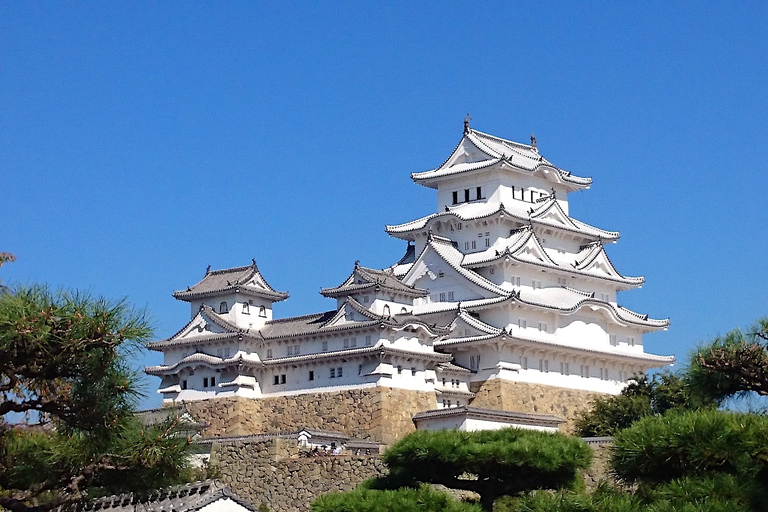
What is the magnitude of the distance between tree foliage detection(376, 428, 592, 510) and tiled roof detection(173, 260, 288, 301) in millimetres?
22961

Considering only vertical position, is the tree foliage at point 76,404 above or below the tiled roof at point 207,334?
below

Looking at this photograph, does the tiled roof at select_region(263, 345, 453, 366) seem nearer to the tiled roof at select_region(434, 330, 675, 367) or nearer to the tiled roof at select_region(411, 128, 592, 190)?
the tiled roof at select_region(434, 330, 675, 367)

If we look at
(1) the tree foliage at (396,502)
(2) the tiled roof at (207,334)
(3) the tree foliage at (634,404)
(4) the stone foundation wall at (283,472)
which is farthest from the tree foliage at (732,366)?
(2) the tiled roof at (207,334)

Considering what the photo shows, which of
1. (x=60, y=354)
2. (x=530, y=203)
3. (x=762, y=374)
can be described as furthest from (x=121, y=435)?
(x=530, y=203)

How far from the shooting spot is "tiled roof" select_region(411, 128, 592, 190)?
60.0 m

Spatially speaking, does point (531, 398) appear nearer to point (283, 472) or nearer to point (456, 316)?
point (456, 316)

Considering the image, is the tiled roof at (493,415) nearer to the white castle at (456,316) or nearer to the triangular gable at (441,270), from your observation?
the white castle at (456,316)

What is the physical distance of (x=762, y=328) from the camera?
23359 mm

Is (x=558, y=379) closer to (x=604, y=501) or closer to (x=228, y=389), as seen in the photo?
(x=228, y=389)

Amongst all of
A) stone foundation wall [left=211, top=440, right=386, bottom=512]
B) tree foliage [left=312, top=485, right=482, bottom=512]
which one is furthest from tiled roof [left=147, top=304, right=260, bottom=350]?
tree foliage [left=312, top=485, right=482, bottom=512]

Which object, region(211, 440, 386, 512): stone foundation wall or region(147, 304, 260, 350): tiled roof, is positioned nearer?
region(211, 440, 386, 512): stone foundation wall

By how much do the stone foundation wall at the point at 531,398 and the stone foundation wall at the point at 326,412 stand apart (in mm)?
2440

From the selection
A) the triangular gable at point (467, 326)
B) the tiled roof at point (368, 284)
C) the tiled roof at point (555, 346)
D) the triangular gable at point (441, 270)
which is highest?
the triangular gable at point (441, 270)

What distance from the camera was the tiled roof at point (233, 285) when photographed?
180 ft
